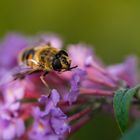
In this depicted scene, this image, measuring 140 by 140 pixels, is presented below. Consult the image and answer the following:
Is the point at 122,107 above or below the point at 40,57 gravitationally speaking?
below

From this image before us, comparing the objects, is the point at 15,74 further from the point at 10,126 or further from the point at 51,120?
the point at 51,120

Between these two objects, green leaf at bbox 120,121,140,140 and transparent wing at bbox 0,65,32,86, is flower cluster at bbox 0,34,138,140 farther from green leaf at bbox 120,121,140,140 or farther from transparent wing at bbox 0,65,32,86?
green leaf at bbox 120,121,140,140

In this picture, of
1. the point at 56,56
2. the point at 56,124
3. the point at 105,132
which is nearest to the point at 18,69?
the point at 56,56

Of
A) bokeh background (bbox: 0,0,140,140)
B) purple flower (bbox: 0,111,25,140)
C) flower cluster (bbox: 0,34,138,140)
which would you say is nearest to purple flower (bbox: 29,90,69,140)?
flower cluster (bbox: 0,34,138,140)

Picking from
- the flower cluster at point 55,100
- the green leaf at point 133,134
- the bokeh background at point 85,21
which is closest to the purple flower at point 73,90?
the flower cluster at point 55,100

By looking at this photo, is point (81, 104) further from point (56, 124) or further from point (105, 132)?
point (105, 132)

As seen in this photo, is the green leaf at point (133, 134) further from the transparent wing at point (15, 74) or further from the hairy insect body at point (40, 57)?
the transparent wing at point (15, 74)

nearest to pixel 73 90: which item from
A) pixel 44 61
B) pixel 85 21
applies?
pixel 44 61
